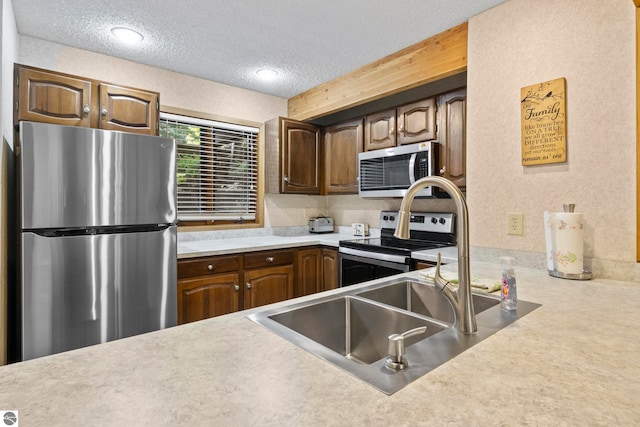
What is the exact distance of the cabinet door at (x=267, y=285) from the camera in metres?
2.71

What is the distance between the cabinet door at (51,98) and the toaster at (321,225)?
2204 mm

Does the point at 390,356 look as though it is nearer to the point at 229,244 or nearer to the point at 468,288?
the point at 468,288

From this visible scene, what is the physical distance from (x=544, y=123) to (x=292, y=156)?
84.4 inches

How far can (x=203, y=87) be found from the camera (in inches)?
121

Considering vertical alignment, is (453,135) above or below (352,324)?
above

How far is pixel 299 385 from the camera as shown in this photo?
0.61 meters

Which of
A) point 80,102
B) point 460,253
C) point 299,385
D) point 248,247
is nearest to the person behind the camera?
point 299,385

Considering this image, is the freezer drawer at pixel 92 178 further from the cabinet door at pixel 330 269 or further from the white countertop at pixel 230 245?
the cabinet door at pixel 330 269

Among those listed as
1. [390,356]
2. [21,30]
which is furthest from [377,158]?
[21,30]

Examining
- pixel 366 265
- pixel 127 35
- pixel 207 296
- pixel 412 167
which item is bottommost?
pixel 207 296

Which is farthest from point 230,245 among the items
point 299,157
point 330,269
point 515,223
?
point 515,223

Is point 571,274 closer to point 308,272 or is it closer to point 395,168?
point 395,168

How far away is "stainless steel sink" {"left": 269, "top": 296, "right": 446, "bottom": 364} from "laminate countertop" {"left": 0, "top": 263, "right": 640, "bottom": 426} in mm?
224

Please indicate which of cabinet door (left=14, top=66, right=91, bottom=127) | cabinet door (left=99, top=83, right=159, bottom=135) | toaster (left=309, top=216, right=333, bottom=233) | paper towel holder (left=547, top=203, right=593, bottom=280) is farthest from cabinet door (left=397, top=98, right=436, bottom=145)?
cabinet door (left=14, top=66, right=91, bottom=127)
